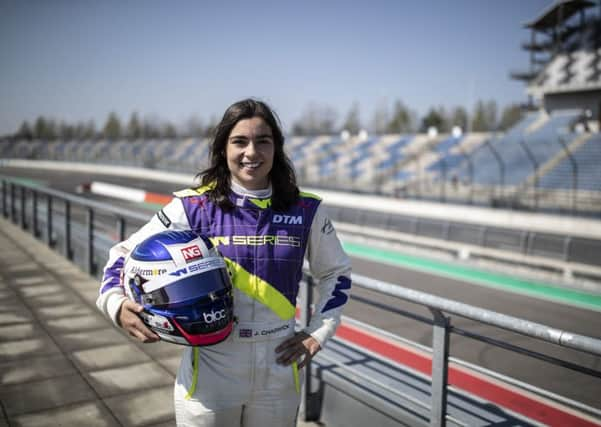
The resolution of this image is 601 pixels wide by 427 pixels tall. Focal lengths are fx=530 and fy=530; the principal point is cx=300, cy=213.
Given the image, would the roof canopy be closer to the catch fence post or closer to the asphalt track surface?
the asphalt track surface

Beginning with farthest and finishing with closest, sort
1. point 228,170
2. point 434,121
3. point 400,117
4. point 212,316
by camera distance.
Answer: point 400,117 < point 434,121 < point 228,170 < point 212,316

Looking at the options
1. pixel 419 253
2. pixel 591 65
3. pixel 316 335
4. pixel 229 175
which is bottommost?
pixel 419 253

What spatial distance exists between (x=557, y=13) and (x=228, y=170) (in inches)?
1804

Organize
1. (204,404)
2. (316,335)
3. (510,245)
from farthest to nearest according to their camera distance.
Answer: (510,245)
(316,335)
(204,404)

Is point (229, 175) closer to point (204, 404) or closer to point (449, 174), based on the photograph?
point (204, 404)

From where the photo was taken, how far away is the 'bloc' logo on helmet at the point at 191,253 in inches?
75.5

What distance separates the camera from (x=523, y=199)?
22.1 m

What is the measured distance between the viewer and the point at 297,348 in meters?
2.08

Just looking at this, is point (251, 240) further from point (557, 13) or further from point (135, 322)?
point (557, 13)

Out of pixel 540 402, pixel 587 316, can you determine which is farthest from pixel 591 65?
pixel 540 402

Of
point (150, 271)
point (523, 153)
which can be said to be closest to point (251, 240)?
point (150, 271)

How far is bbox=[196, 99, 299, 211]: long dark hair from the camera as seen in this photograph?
208 centimetres

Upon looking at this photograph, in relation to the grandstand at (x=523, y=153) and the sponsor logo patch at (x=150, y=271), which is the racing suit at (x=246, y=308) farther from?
the grandstand at (x=523, y=153)

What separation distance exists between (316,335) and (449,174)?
105 feet
